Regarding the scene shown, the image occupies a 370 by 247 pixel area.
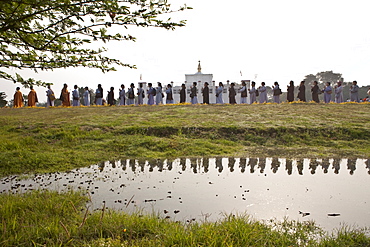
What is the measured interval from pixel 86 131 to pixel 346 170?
25.3 feet

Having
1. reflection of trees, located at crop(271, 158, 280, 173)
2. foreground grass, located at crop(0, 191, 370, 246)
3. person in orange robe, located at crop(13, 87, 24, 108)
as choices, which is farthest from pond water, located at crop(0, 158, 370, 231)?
person in orange robe, located at crop(13, 87, 24, 108)

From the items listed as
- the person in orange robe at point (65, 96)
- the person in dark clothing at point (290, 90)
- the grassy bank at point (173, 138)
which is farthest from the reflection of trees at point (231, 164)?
the person in orange robe at point (65, 96)

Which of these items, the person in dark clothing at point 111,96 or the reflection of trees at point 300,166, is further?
the person in dark clothing at point 111,96

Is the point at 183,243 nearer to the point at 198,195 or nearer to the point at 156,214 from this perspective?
the point at 156,214

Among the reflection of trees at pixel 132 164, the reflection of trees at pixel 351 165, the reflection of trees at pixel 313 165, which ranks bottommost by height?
the reflection of trees at pixel 351 165

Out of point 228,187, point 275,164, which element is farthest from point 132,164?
point 275,164

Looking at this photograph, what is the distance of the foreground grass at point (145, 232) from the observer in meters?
2.90

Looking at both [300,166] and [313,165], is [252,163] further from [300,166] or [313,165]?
[313,165]

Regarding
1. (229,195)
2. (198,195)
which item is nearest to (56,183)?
(198,195)

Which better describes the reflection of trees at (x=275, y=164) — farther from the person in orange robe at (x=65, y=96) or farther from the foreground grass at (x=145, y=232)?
the person in orange robe at (x=65, y=96)

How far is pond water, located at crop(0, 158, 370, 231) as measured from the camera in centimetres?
398

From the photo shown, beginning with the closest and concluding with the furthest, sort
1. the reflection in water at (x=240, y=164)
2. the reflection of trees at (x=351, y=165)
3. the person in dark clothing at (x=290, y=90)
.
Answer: the reflection of trees at (x=351, y=165) < the reflection in water at (x=240, y=164) < the person in dark clothing at (x=290, y=90)

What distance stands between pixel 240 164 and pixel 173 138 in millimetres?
3047

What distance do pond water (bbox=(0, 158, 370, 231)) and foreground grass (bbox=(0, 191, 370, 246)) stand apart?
1.15ft
